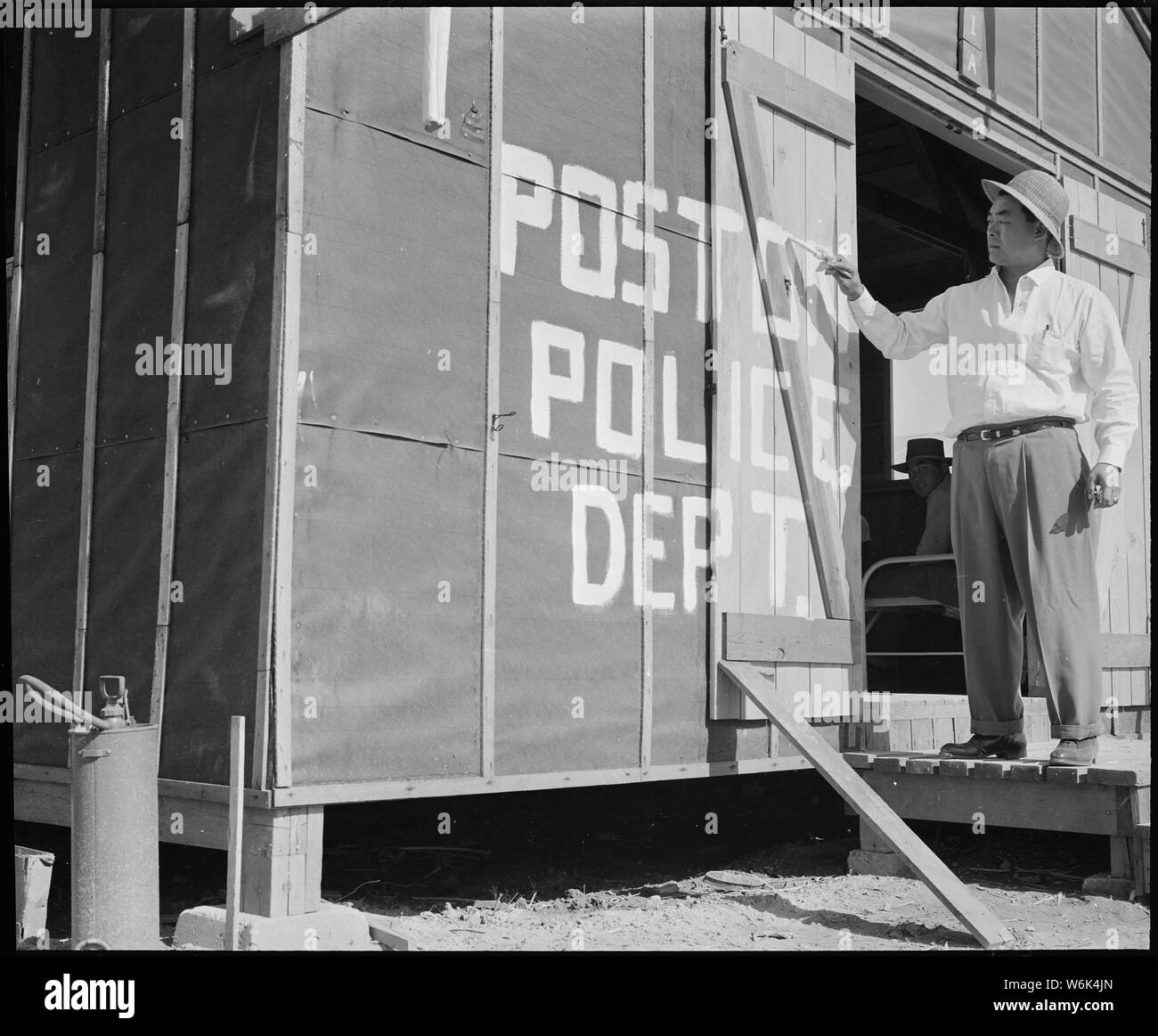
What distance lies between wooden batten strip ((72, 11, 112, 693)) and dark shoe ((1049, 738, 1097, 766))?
152 inches

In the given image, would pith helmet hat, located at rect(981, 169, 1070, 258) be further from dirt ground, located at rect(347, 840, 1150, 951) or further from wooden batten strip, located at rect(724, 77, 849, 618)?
dirt ground, located at rect(347, 840, 1150, 951)

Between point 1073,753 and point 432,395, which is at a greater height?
point 432,395

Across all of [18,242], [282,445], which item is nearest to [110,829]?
[282,445]

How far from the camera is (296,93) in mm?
4527

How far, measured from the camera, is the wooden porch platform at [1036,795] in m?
5.14

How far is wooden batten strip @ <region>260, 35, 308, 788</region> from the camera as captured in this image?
14.2 ft

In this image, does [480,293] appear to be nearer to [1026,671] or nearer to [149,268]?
[149,268]

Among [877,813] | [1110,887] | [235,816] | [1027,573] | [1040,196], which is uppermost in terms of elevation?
[1040,196]

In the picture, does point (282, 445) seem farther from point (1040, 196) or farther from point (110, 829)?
point (1040, 196)

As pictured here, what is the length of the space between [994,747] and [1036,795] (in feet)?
0.85

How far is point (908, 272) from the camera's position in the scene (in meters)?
12.6

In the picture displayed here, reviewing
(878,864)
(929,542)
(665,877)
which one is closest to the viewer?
(878,864)

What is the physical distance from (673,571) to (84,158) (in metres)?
3.11

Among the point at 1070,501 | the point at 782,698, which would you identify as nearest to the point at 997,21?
the point at 1070,501
